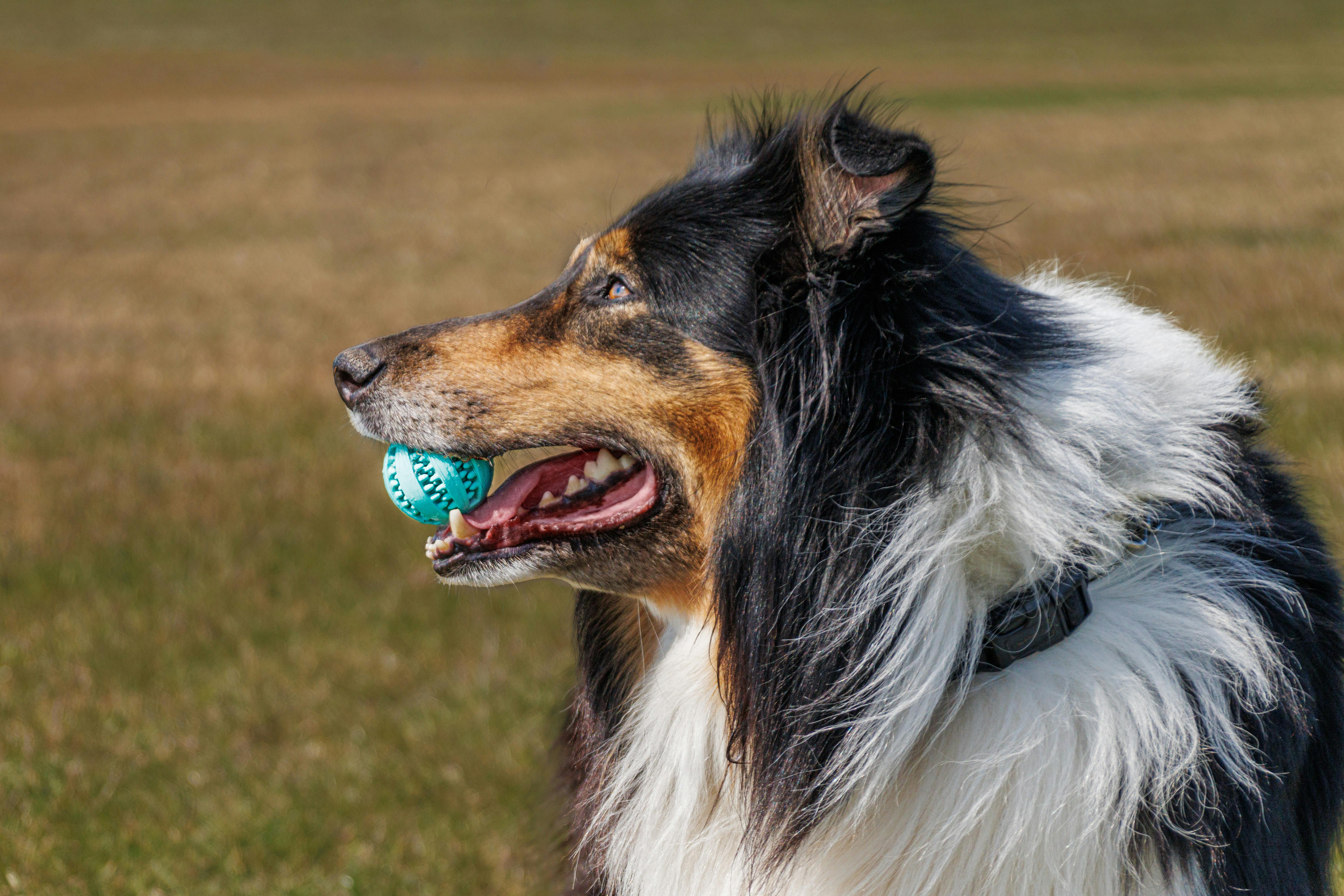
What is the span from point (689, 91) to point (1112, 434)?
32820 millimetres

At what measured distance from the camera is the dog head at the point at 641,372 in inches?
99.3

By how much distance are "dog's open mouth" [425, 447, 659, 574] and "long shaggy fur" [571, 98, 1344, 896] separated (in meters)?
0.26

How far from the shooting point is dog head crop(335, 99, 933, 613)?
2.52 metres

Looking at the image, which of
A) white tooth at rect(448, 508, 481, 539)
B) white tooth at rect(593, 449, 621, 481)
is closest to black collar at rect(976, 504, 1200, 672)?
white tooth at rect(593, 449, 621, 481)

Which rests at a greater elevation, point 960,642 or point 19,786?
point 960,642

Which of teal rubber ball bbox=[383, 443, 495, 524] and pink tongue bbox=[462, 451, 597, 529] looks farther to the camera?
teal rubber ball bbox=[383, 443, 495, 524]

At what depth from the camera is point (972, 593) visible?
7.80 feet

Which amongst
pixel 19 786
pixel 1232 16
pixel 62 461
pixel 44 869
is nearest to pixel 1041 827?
pixel 44 869

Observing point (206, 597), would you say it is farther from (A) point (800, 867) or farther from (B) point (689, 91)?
(B) point (689, 91)

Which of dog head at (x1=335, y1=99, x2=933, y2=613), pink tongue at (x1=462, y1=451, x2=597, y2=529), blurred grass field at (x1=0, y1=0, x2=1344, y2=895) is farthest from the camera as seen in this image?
blurred grass field at (x1=0, y1=0, x2=1344, y2=895)

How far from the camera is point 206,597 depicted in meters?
6.01

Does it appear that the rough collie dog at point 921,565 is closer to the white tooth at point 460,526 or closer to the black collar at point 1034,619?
the black collar at point 1034,619

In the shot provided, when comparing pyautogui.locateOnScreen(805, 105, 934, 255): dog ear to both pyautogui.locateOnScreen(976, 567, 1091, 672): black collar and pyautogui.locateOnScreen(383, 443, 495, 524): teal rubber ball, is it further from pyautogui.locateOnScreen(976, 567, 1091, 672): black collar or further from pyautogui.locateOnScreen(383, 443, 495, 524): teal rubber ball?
pyautogui.locateOnScreen(383, 443, 495, 524): teal rubber ball

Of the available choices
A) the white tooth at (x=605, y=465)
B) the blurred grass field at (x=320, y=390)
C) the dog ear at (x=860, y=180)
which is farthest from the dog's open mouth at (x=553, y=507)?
the blurred grass field at (x=320, y=390)
